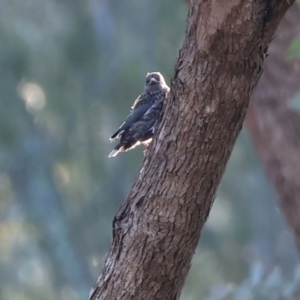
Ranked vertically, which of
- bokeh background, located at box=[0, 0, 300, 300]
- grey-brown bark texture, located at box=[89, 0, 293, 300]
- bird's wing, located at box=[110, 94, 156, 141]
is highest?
bokeh background, located at box=[0, 0, 300, 300]

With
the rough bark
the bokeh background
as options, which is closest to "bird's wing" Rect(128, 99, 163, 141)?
the rough bark

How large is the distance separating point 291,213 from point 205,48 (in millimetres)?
2620

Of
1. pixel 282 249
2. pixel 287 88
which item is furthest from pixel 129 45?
pixel 287 88

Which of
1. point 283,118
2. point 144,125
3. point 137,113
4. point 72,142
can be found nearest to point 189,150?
point 144,125

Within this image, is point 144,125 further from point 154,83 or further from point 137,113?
point 154,83

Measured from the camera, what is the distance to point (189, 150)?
2326 millimetres

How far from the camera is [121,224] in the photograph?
247 cm

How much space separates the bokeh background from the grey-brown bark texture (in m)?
9.74

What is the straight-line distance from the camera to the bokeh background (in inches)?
493

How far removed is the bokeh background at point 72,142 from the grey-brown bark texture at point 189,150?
9744 mm

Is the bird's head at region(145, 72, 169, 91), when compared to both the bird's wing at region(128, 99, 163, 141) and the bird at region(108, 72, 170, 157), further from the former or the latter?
the bird's wing at region(128, 99, 163, 141)

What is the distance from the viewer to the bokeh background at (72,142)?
41.1ft

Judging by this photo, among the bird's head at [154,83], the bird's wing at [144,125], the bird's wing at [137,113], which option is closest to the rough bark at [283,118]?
the bird's head at [154,83]

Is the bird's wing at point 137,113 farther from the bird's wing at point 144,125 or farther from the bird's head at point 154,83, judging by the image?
the bird's head at point 154,83
